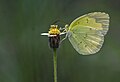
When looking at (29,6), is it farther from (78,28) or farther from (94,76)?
(78,28)

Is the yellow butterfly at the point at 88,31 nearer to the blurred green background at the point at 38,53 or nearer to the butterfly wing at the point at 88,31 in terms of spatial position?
the butterfly wing at the point at 88,31

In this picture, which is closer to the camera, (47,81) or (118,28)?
(47,81)

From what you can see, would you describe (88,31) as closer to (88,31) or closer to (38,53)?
(88,31)

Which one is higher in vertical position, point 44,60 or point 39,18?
point 39,18

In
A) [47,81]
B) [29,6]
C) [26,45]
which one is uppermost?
[29,6]

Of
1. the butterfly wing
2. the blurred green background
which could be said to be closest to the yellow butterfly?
the butterfly wing

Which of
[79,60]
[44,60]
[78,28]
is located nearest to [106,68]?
[79,60]

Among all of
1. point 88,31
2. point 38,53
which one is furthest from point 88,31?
point 38,53
